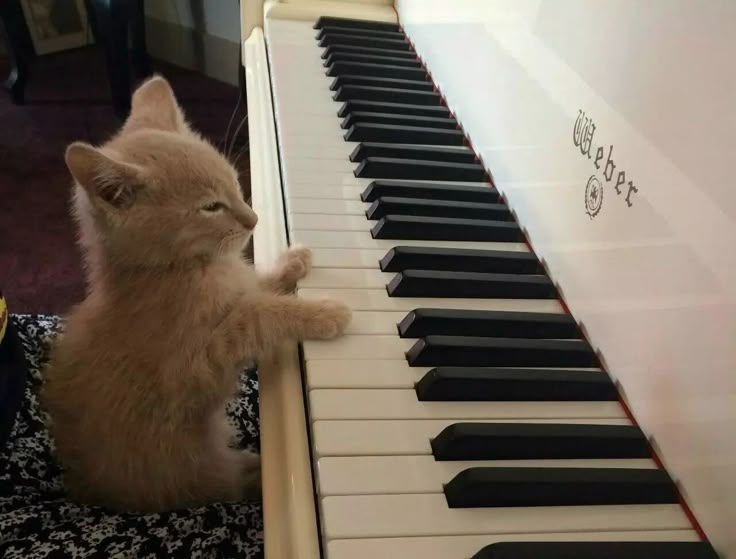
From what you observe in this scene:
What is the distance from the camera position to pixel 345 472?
2.33 feet

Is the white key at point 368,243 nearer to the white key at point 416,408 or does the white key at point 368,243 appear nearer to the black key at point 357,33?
the white key at point 416,408

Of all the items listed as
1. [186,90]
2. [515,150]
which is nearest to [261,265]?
[515,150]

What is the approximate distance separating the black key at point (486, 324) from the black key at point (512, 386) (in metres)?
0.08

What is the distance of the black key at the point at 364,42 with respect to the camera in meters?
1.67

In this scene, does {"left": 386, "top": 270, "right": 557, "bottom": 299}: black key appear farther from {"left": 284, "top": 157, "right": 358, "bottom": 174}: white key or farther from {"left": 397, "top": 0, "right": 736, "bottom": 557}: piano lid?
{"left": 284, "top": 157, "right": 358, "bottom": 174}: white key

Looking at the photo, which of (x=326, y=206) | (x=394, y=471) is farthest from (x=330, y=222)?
(x=394, y=471)

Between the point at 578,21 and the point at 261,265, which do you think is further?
the point at 261,265

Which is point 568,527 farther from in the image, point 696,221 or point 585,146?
point 585,146

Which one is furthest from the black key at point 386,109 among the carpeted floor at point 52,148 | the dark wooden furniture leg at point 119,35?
the dark wooden furniture leg at point 119,35

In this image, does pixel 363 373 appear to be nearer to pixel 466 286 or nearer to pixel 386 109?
pixel 466 286

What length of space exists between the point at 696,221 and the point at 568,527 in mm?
334

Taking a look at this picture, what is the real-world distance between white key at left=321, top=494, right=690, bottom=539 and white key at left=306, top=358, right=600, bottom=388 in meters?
0.16

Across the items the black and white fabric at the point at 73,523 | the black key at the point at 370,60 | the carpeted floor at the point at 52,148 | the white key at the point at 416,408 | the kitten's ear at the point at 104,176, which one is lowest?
the carpeted floor at the point at 52,148

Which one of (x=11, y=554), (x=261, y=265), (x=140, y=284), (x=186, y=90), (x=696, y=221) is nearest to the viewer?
(x=696, y=221)
